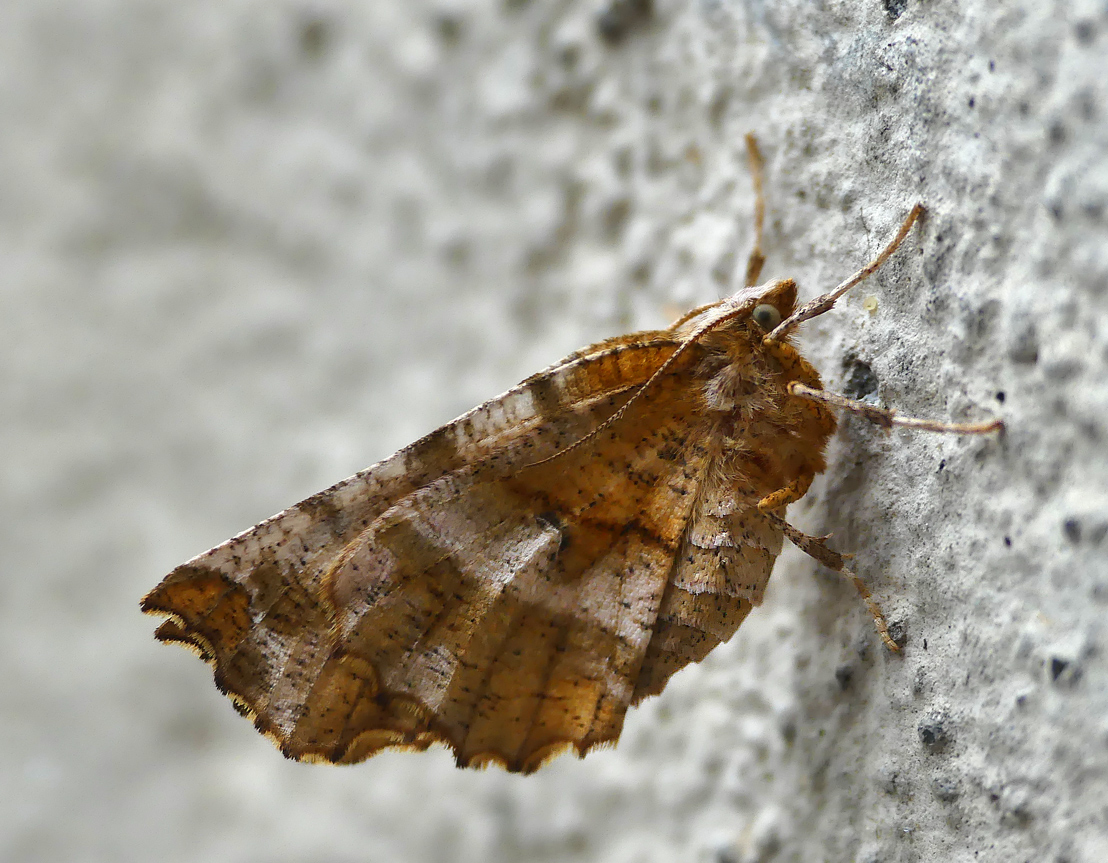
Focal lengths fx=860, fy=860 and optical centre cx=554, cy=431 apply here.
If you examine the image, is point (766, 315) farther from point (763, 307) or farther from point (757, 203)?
point (757, 203)

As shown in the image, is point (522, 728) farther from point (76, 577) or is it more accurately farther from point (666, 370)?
point (76, 577)

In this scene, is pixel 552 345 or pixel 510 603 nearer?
pixel 510 603

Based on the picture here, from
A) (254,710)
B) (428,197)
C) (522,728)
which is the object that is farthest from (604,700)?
(428,197)

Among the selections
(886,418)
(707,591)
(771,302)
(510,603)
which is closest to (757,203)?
(771,302)

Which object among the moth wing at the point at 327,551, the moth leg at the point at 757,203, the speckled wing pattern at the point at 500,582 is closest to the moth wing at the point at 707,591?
the speckled wing pattern at the point at 500,582

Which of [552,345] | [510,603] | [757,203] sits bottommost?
[510,603]

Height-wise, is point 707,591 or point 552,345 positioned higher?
point 552,345

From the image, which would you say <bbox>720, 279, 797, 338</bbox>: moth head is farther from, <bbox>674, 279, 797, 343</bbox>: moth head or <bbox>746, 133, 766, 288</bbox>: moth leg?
<bbox>746, 133, 766, 288</bbox>: moth leg
